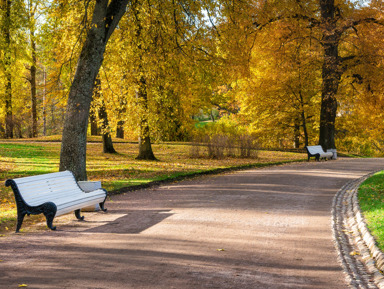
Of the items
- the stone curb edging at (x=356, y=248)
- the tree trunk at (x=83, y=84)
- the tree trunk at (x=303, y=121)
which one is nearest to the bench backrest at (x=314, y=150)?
the tree trunk at (x=303, y=121)

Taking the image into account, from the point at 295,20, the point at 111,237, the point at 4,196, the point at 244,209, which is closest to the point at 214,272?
the point at 111,237

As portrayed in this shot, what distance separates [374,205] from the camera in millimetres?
9992

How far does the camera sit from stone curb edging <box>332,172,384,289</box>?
17.7 ft

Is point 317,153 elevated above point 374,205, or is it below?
above

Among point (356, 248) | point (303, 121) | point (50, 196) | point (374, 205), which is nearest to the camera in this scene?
point (356, 248)

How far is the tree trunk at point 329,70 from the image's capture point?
1015 inches

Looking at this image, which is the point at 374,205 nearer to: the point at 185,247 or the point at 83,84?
the point at 185,247

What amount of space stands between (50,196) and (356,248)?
5599mm

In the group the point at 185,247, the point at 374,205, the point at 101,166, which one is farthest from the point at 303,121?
the point at 185,247

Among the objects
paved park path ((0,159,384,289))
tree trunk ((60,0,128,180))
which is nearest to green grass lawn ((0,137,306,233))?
tree trunk ((60,0,128,180))

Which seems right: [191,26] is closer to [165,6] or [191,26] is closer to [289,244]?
[165,6]

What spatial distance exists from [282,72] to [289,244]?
21071 millimetres

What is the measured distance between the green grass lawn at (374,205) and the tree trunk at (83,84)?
7.46m

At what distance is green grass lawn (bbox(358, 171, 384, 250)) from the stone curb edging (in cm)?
11
